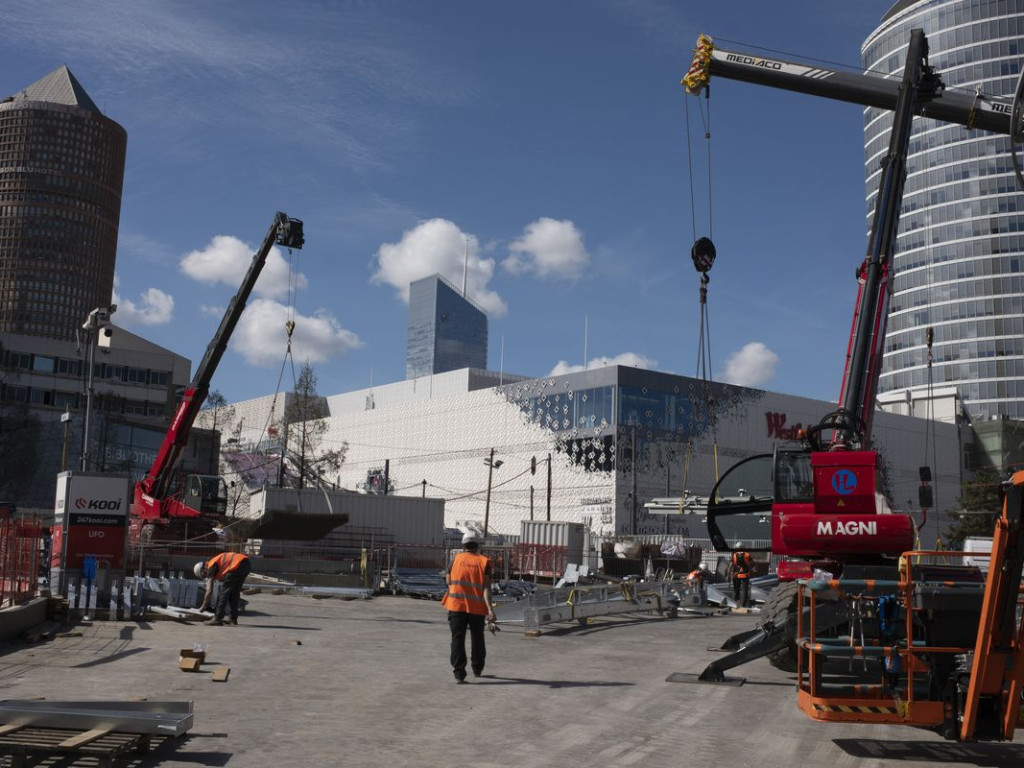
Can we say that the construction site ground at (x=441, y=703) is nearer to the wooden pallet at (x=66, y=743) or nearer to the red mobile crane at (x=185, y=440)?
the wooden pallet at (x=66, y=743)

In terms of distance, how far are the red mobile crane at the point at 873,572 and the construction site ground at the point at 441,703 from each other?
513mm

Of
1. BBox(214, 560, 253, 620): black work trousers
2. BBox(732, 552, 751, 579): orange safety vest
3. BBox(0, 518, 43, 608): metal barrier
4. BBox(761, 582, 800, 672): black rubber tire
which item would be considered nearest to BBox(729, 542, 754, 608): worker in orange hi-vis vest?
BBox(732, 552, 751, 579): orange safety vest

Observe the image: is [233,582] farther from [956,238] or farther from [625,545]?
[956,238]

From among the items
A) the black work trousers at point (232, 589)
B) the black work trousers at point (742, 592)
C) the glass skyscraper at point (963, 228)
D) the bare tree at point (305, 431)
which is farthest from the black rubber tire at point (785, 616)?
the glass skyscraper at point (963, 228)

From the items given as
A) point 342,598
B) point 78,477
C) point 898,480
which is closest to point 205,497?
point 342,598

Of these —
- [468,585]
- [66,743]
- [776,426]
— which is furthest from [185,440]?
[776,426]

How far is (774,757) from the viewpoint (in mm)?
7594

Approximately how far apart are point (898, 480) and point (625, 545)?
150ft

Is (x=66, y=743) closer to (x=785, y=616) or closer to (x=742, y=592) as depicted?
(x=785, y=616)

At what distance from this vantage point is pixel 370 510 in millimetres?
50406

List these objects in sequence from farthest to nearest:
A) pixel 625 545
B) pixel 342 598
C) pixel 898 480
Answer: pixel 898 480
pixel 625 545
pixel 342 598

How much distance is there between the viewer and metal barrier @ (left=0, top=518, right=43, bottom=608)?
49.5ft

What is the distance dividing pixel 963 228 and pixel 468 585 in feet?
396

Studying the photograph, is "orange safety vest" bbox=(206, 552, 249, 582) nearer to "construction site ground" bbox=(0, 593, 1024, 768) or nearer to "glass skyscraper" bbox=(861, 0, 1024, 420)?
"construction site ground" bbox=(0, 593, 1024, 768)
